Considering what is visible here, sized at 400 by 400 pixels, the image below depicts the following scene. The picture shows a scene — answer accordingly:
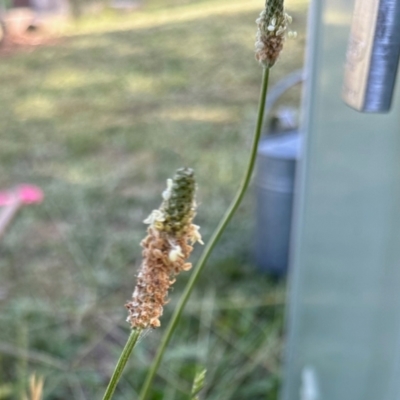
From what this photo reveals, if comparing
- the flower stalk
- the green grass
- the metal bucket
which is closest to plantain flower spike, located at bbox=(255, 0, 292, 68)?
the flower stalk

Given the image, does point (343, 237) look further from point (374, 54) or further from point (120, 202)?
point (120, 202)

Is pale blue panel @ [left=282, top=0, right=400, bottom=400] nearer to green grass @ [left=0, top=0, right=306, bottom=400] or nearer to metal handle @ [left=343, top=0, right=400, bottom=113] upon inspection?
metal handle @ [left=343, top=0, right=400, bottom=113]

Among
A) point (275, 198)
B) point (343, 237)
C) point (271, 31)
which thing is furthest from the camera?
point (275, 198)

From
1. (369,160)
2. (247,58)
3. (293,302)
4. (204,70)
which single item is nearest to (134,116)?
(204,70)

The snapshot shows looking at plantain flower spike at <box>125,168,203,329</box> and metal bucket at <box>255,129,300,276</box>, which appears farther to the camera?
metal bucket at <box>255,129,300,276</box>

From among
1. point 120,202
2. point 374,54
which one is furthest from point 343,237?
point 120,202

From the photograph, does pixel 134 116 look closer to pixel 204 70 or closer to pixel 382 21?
pixel 204 70
